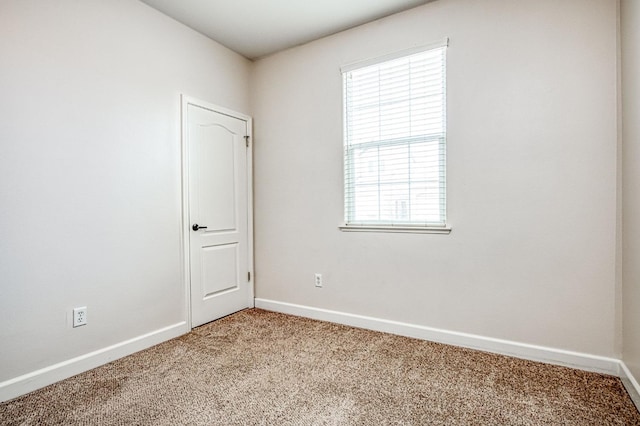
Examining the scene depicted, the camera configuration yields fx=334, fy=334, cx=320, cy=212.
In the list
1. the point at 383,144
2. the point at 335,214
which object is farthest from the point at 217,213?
the point at 383,144

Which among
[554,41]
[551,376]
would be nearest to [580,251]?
[551,376]

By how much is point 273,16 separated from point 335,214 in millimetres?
1819

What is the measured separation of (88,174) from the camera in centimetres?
232

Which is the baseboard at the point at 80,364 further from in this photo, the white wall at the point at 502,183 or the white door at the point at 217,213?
the white wall at the point at 502,183

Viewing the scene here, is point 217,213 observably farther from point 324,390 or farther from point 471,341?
point 471,341

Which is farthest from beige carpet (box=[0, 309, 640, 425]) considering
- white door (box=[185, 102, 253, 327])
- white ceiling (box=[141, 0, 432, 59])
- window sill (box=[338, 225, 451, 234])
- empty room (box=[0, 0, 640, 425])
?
white ceiling (box=[141, 0, 432, 59])

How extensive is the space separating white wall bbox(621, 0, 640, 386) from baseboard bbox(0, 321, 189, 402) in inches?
126

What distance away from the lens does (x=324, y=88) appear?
3.22 metres

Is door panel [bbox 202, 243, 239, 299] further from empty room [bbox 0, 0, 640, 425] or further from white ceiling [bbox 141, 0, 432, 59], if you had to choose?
white ceiling [bbox 141, 0, 432, 59]

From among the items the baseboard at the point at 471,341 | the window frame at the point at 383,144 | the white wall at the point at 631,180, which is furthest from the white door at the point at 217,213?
the white wall at the point at 631,180

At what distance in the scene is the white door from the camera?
3082 millimetres

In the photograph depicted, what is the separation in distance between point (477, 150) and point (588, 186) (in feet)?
2.37

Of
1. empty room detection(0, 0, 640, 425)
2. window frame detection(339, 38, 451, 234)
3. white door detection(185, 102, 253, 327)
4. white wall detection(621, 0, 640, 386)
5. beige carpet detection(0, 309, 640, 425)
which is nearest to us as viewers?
beige carpet detection(0, 309, 640, 425)

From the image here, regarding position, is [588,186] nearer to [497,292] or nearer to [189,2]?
[497,292]
